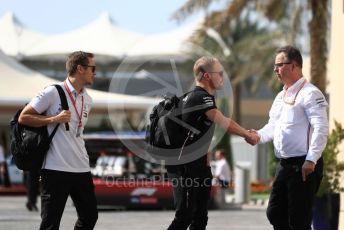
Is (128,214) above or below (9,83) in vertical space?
below

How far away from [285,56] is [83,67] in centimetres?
175

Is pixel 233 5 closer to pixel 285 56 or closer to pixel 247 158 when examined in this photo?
pixel 247 158

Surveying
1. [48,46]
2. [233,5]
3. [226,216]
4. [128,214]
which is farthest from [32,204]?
[48,46]

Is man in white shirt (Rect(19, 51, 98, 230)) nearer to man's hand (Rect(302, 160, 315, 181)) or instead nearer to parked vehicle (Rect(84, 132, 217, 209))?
man's hand (Rect(302, 160, 315, 181))

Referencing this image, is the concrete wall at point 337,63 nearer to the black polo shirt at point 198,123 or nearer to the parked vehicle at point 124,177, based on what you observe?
Result: the parked vehicle at point 124,177

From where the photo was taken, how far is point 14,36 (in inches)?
2603

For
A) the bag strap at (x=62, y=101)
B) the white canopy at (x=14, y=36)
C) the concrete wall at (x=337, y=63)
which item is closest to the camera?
the bag strap at (x=62, y=101)

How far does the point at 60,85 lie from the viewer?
27.4ft

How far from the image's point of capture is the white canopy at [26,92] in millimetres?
33812

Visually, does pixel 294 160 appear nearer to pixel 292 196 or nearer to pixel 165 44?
pixel 292 196

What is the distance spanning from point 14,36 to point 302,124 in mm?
59076

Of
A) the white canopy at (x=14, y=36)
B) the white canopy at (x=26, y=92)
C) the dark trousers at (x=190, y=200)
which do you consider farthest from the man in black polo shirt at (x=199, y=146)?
the white canopy at (x=14, y=36)

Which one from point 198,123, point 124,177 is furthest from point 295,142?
point 124,177

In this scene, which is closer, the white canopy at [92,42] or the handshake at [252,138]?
the handshake at [252,138]
